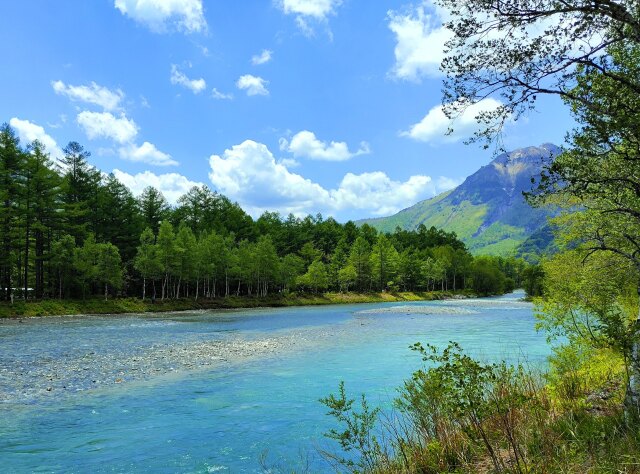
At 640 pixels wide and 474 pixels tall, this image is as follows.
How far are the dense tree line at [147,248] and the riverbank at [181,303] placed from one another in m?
3.54

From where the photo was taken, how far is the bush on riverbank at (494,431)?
6258 millimetres

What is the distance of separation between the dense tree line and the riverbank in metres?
3.54

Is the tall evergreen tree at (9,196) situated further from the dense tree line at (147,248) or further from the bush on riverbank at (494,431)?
the bush on riverbank at (494,431)

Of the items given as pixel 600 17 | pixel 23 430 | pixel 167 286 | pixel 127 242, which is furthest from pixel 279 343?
pixel 127 242

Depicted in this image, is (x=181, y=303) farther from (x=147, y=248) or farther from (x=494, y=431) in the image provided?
(x=494, y=431)

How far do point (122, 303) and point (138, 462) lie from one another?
59992 mm

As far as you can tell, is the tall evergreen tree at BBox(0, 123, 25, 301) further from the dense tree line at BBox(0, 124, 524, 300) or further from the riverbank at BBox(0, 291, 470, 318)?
the riverbank at BBox(0, 291, 470, 318)

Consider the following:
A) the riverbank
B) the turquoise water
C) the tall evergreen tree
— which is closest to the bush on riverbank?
the turquoise water

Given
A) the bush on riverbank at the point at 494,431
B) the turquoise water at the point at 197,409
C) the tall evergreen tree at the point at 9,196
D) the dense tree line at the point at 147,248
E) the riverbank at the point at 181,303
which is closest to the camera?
the bush on riverbank at the point at 494,431

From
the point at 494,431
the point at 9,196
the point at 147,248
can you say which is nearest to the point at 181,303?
the point at 147,248

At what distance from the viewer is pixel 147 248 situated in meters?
72.3

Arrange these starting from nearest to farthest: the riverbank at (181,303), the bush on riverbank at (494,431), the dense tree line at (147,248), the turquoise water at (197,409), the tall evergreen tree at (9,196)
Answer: the bush on riverbank at (494,431) → the turquoise water at (197,409) → the riverbank at (181,303) → the tall evergreen tree at (9,196) → the dense tree line at (147,248)

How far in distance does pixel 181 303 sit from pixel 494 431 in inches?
2849

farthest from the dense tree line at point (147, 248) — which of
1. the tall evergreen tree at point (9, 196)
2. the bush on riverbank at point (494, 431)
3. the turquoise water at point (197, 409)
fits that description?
the bush on riverbank at point (494, 431)
